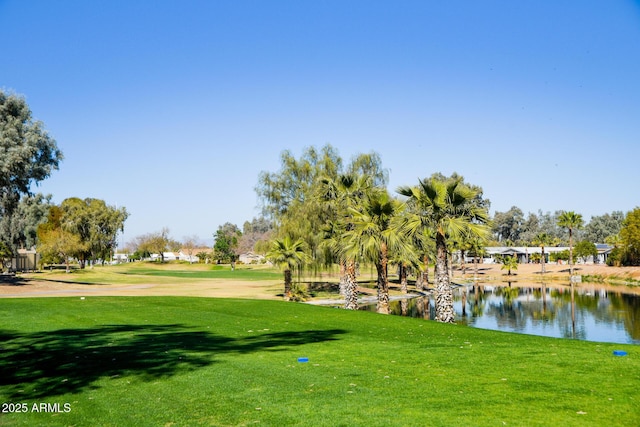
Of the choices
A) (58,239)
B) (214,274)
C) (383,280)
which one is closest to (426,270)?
(383,280)

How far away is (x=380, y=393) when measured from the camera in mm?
8828

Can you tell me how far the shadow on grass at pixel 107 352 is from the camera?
10.0m

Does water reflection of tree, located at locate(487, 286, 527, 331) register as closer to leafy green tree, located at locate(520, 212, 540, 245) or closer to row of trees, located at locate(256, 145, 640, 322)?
row of trees, located at locate(256, 145, 640, 322)

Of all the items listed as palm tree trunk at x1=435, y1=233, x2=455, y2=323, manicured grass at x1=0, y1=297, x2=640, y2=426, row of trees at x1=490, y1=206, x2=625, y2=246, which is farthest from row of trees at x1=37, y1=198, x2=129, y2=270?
row of trees at x1=490, y1=206, x2=625, y2=246

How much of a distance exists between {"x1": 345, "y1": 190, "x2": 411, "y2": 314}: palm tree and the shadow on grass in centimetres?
1002

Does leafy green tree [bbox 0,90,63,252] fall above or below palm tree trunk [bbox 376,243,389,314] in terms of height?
above

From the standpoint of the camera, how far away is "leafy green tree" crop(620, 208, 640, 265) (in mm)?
80562

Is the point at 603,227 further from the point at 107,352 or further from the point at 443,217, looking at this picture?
the point at 107,352

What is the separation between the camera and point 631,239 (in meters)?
81.8

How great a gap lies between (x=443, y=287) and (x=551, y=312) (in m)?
19.2

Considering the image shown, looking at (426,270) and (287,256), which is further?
(426,270)

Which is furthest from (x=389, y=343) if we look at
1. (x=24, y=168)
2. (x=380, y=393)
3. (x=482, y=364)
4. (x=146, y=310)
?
(x=24, y=168)

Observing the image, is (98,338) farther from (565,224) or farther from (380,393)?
(565,224)

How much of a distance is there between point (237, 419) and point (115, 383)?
10.9ft
